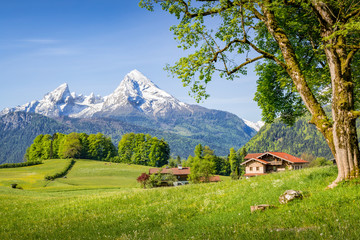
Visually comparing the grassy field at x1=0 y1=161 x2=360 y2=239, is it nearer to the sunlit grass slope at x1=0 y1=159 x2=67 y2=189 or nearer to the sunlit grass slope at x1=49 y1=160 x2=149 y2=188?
the sunlit grass slope at x1=0 y1=159 x2=67 y2=189

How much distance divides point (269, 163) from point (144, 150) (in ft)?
236

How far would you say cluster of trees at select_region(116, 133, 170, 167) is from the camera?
463ft

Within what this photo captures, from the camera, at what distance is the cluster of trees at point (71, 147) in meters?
145

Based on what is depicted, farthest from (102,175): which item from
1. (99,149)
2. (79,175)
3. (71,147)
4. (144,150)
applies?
(99,149)

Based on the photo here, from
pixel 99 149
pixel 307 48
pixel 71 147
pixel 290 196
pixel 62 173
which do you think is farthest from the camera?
pixel 99 149

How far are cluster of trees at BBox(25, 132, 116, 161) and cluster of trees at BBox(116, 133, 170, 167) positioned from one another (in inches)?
500

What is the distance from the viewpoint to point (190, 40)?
16.1 m

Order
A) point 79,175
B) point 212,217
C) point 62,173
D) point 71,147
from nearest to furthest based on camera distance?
point 212,217 < point 62,173 < point 79,175 < point 71,147

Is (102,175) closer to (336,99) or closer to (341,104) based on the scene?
(336,99)

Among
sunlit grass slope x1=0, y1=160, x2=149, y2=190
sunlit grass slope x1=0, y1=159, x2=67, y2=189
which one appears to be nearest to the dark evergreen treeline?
sunlit grass slope x1=0, y1=160, x2=149, y2=190

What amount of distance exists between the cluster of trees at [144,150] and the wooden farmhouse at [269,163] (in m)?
55.7

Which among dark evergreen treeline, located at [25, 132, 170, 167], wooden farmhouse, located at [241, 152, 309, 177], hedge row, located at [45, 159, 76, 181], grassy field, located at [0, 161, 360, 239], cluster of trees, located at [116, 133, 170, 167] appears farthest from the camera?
dark evergreen treeline, located at [25, 132, 170, 167]

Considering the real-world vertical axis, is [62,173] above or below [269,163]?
below

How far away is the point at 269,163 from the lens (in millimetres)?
95625
